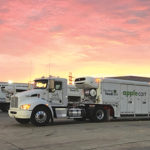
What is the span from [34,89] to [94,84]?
4.57 meters

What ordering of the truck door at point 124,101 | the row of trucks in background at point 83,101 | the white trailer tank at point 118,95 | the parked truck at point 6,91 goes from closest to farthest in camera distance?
the row of trucks in background at point 83,101 < the white trailer tank at point 118,95 < the truck door at point 124,101 < the parked truck at point 6,91

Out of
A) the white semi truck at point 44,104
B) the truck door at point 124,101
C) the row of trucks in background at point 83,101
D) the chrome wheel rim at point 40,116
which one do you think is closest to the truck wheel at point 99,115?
the row of trucks in background at point 83,101

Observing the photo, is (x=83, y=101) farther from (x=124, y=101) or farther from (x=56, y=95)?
(x=124, y=101)

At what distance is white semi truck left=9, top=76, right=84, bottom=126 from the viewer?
49.5 feet

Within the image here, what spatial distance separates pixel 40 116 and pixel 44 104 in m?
0.77

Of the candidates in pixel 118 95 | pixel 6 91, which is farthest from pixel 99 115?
pixel 6 91

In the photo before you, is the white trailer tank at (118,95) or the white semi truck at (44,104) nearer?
the white semi truck at (44,104)

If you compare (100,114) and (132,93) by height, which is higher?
(132,93)

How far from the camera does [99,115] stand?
18703mm

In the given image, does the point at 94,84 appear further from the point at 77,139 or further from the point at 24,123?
the point at 77,139

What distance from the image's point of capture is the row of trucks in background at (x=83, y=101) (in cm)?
1535

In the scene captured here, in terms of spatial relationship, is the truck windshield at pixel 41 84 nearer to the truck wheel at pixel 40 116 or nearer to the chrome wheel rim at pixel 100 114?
the truck wheel at pixel 40 116

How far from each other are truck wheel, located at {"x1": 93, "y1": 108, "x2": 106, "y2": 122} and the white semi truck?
0.99 metres

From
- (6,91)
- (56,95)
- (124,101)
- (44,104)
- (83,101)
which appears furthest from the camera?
(6,91)
